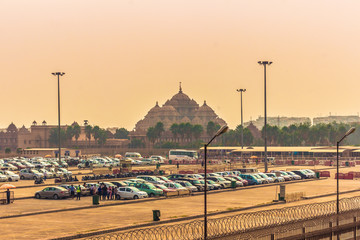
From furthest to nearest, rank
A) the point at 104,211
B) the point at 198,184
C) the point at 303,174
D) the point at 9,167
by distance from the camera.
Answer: the point at 9,167
the point at 303,174
the point at 198,184
the point at 104,211

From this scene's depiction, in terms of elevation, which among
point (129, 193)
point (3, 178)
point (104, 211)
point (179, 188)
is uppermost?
point (179, 188)

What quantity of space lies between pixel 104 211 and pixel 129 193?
9.29 m

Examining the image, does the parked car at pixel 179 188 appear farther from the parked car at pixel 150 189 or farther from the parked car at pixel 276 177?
the parked car at pixel 276 177

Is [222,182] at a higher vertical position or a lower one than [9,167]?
higher

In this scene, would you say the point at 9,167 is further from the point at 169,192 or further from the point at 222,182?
the point at 169,192

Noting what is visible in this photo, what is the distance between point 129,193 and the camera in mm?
63781

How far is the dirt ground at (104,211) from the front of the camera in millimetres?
44531

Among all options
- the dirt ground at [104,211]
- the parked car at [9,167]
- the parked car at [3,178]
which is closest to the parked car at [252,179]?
the dirt ground at [104,211]

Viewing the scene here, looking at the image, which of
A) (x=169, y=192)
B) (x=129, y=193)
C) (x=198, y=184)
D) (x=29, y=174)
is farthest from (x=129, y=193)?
(x=29, y=174)

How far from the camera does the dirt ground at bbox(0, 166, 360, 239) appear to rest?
4453 centimetres

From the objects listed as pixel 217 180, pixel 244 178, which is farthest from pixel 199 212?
pixel 244 178

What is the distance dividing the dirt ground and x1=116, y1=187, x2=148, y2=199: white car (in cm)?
271

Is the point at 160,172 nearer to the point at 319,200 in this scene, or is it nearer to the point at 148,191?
the point at 148,191

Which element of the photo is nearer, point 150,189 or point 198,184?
A: point 150,189
